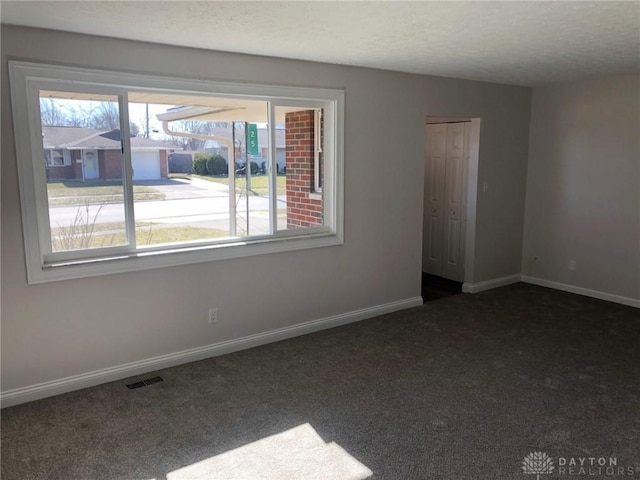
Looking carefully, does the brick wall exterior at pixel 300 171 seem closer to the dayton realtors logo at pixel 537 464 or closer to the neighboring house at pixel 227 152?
the neighboring house at pixel 227 152

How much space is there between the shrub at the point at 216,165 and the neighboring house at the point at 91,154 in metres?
0.42

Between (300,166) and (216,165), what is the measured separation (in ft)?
2.70

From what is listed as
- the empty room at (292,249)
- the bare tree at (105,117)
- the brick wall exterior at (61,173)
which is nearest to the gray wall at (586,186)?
the empty room at (292,249)

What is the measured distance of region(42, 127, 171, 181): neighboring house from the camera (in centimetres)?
318

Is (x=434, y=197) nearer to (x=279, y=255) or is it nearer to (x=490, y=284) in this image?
(x=490, y=284)

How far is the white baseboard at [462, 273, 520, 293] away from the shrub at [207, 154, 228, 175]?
3108 millimetres

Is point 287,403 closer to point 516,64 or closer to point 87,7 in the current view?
point 87,7

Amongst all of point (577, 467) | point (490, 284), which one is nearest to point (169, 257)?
point (577, 467)

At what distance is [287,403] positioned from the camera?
3182 millimetres

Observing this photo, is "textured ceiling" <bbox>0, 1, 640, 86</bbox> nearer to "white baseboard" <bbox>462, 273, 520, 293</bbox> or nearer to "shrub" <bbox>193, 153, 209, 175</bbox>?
"shrub" <bbox>193, 153, 209, 175</bbox>

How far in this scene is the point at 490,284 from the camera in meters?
5.79

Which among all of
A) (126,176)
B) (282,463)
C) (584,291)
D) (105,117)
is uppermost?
(105,117)

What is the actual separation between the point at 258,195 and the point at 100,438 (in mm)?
2136

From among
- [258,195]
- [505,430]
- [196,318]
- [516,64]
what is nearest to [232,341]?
[196,318]
